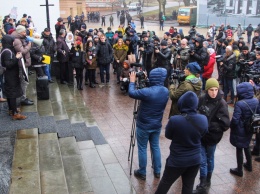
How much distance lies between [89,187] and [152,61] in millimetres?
6835

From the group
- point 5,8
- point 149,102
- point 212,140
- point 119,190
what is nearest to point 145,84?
point 149,102

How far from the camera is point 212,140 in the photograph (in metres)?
5.26

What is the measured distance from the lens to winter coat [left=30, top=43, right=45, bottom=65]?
30.6ft

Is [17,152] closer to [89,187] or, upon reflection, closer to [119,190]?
[89,187]

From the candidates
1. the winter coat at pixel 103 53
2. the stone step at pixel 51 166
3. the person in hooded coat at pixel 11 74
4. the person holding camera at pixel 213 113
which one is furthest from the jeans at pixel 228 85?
the person in hooded coat at pixel 11 74

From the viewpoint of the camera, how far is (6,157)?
210 inches

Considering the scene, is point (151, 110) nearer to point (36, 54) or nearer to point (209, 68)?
point (36, 54)

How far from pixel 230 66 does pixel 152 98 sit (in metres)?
5.31

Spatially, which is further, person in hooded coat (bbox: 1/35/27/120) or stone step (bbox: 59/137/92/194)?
person in hooded coat (bbox: 1/35/27/120)

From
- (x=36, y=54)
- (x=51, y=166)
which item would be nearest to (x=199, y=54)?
(x=36, y=54)

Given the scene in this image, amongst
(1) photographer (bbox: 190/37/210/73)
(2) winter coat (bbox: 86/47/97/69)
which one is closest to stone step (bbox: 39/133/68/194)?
(2) winter coat (bbox: 86/47/97/69)

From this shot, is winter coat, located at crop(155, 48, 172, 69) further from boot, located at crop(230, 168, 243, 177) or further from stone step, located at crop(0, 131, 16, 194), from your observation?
stone step, located at crop(0, 131, 16, 194)

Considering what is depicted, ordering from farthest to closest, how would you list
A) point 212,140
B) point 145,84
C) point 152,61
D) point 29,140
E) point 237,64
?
point 152,61 → point 237,64 → point 29,140 → point 145,84 → point 212,140

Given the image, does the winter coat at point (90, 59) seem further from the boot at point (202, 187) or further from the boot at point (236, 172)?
the boot at point (202, 187)
